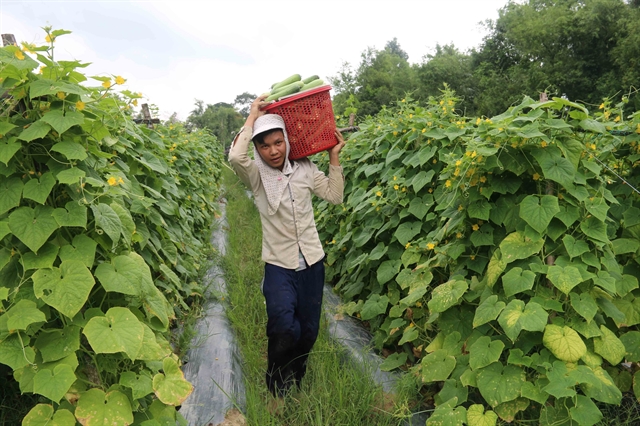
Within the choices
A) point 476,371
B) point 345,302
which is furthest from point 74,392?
point 345,302

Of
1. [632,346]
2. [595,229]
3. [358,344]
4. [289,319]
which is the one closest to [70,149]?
[289,319]

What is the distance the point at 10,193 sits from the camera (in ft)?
5.22

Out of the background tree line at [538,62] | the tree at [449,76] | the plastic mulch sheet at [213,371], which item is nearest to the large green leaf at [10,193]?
the plastic mulch sheet at [213,371]

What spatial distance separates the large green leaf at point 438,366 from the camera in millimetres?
2307

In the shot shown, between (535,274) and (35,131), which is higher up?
(35,131)

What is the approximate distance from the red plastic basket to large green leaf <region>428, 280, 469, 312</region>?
39.9 inches

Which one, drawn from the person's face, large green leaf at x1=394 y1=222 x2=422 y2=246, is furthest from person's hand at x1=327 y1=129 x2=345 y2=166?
large green leaf at x1=394 y1=222 x2=422 y2=246

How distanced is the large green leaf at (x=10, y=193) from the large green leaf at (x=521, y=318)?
1.98 metres

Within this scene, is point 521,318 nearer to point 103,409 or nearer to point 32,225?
point 103,409

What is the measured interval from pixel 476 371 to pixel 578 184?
3.30ft

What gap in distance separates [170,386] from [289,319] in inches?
32.5

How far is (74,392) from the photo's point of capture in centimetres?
163

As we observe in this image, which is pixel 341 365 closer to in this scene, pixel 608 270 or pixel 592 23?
pixel 608 270

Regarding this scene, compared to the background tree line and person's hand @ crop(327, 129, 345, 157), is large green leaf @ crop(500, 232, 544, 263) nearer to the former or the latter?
person's hand @ crop(327, 129, 345, 157)
